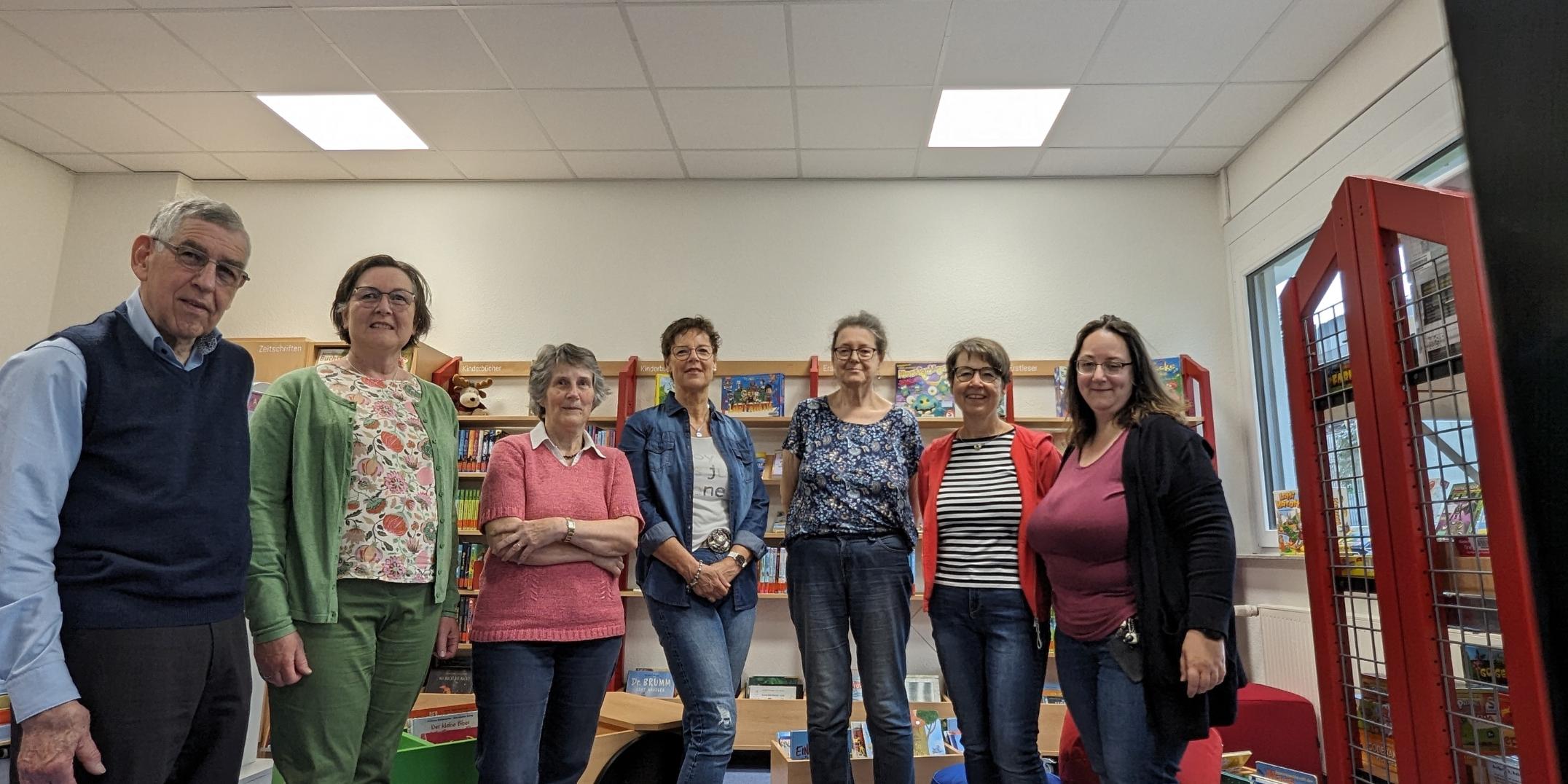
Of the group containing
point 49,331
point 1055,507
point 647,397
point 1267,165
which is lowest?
point 1055,507

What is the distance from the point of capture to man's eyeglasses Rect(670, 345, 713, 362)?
92.6 inches

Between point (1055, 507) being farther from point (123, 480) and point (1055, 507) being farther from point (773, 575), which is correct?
point (773, 575)

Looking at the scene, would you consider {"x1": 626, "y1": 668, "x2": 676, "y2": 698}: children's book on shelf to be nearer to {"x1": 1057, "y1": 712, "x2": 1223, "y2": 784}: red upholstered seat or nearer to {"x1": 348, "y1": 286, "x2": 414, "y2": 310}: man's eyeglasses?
{"x1": 1057, "y1": 712, "x2": 1223, "y2": 784}: red upholstered seat

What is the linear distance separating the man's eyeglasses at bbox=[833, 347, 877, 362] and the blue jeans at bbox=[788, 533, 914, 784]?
1.66 ft

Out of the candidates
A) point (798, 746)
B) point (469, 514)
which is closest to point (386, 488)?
point (798, 746)

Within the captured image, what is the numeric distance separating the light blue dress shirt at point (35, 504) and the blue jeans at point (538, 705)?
806 millimetres

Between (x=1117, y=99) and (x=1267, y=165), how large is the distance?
0.92m

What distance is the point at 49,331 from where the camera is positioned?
4418mm

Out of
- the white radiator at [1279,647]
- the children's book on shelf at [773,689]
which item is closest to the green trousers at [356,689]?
the children's book on shelf at [773,689]

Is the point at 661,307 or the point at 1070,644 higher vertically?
the point at 661,307

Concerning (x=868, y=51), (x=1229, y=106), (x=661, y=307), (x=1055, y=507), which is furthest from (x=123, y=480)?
(x=1229, y=106)

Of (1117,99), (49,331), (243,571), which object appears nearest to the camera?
(243,571)

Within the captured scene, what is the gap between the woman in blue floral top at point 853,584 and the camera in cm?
211

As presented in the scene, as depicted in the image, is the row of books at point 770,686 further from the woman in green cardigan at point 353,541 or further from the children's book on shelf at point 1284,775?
the woman in green cardigan at point 353,541
